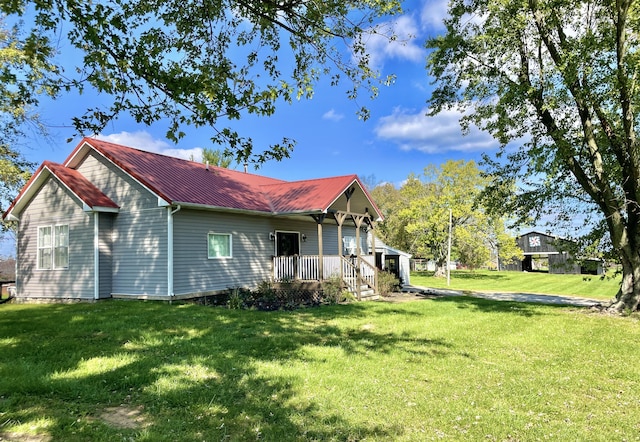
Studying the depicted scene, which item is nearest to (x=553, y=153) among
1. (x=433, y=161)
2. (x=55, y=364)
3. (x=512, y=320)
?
(x=512, y=320)

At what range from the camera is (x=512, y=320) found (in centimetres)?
1052

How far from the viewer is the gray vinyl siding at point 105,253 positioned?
13.4 metres

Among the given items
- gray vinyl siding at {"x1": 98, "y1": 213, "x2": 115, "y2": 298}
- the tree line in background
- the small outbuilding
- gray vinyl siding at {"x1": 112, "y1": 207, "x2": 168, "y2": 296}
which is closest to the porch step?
gray vinyl siding at {"x1": 112, "y1": 207, "x2": 168, "y2": 296}

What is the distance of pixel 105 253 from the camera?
1351cm

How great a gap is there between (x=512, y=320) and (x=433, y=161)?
27.2 metres

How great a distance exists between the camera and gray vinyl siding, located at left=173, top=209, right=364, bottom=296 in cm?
1315

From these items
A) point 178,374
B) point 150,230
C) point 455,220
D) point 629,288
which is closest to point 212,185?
point 150,230

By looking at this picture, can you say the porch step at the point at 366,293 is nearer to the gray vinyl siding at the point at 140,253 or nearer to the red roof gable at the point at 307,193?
the red roof gable at the point at 307,193

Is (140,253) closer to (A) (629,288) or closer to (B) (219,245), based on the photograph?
(B) (219,245)

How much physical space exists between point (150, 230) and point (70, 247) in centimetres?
304

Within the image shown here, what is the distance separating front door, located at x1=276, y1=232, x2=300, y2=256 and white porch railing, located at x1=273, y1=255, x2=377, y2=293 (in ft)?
3.28

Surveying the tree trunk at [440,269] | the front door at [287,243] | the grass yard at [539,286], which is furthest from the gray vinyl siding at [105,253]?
the tree trunk at [440,269]

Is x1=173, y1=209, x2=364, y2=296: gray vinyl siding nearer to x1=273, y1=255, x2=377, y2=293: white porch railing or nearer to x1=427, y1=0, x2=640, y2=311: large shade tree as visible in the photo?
x1=273, y1=255, x2=377, y2=293: white porch railing

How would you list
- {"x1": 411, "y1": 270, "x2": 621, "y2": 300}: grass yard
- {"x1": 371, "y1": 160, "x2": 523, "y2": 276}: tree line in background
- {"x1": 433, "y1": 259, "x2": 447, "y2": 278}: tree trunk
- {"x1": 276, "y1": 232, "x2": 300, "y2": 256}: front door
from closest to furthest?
{"x1": 276, "y1": 232, "x2": 300, "y2": 256}: front door, {"x1": 411, "y1": 270, "x2": 621, "y2": 300}: grass yard, {"x1": 371, "y1": 160, "x2": 523, "y2": 276}: tree line in background, {"x1": 433, "y1": 259, "x2": 447, "y2": 278}: tree trunk
